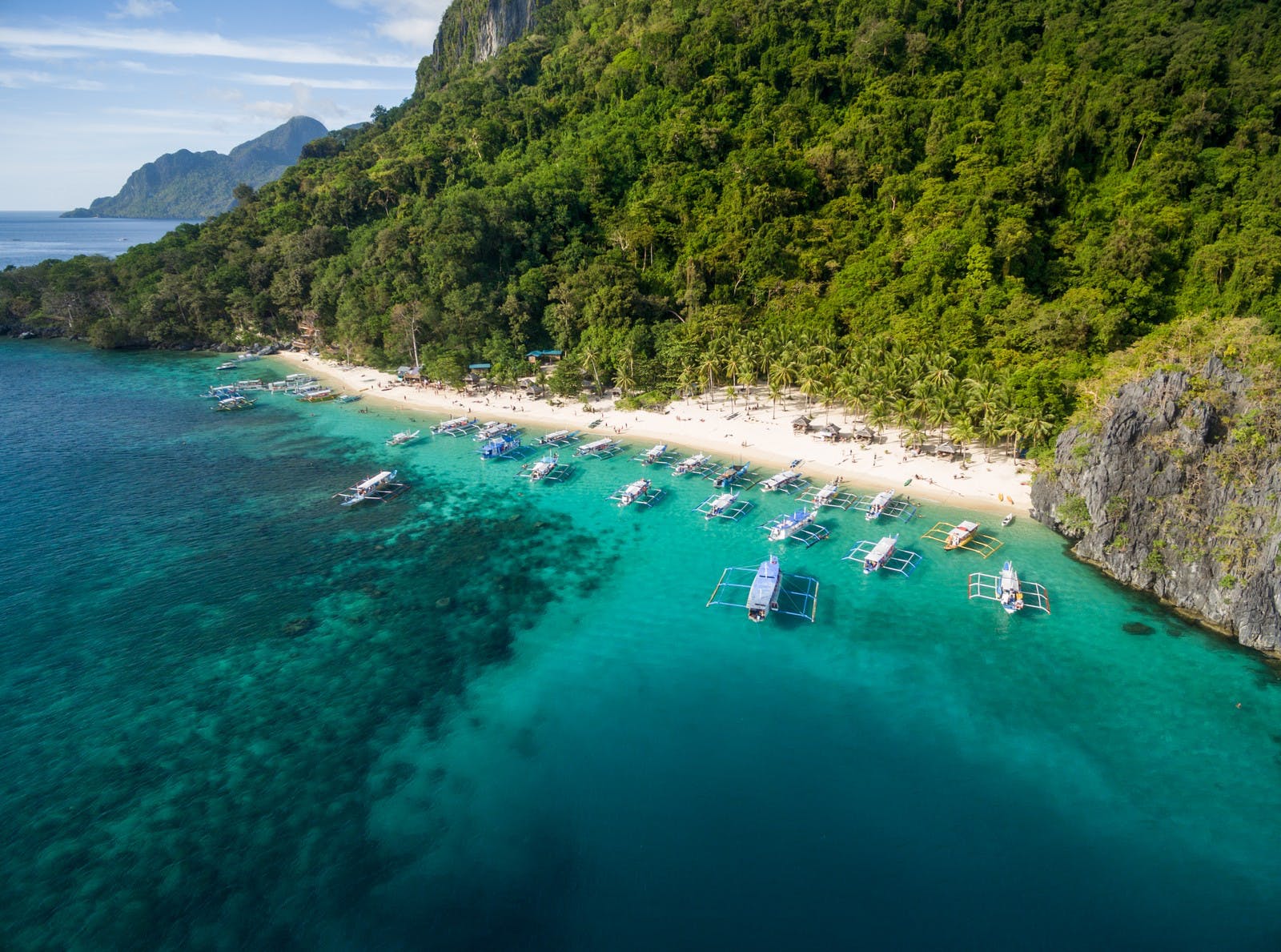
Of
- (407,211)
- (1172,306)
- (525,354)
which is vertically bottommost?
(525,354)

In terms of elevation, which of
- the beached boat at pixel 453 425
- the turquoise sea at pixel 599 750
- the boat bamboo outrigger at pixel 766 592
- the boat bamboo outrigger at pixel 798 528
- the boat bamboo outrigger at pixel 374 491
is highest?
the beached boat at pixel 453 425

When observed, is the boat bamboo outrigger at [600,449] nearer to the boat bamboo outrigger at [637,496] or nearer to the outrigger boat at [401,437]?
the boat bamboo outrigger at [637,496]

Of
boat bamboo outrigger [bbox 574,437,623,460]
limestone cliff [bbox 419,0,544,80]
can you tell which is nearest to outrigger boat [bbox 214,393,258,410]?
boat bamboo outrigger [bbox 574,437,623,460]

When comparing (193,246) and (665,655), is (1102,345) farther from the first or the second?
(193,246)

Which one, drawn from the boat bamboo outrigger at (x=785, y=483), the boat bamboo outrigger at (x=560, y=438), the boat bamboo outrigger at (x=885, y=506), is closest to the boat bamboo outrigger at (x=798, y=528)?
the boat bamboo outrigger at (x=885, y=506)

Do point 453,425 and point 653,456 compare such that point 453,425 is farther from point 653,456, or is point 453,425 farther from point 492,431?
point 653,456

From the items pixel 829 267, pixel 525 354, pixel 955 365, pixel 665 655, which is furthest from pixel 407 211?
pixel 665 655
